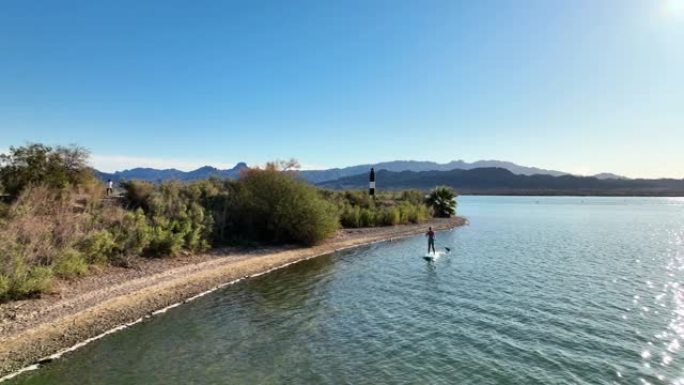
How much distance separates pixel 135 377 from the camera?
1262 centimetres

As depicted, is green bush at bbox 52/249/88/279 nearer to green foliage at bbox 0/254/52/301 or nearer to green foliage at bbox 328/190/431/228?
green foliage at bbox 0/254/52/301

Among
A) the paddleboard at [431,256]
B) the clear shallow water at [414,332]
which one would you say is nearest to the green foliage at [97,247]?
the clear shallow water at [414,332]

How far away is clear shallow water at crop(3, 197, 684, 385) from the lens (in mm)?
12602

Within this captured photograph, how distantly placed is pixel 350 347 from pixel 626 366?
7725mm

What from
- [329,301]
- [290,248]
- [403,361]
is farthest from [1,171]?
[403,361]

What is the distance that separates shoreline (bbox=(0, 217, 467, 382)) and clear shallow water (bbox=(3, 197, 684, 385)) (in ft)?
2.60

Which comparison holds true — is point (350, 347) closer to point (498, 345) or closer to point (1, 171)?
point (498, 345)

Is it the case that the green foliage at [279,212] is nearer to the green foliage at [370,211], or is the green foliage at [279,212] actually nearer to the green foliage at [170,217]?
the green foliage at [170,217]

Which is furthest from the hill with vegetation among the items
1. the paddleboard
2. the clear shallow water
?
the paddleboard

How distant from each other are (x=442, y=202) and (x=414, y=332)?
5398 cm

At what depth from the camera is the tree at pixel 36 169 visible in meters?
29.9

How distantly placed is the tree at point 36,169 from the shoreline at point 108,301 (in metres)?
11.0

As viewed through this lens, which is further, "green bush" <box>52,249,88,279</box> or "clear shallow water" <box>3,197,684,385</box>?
"green bush" <box>52,249,88,279</box>

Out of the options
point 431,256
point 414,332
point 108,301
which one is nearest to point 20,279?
point 108,301
